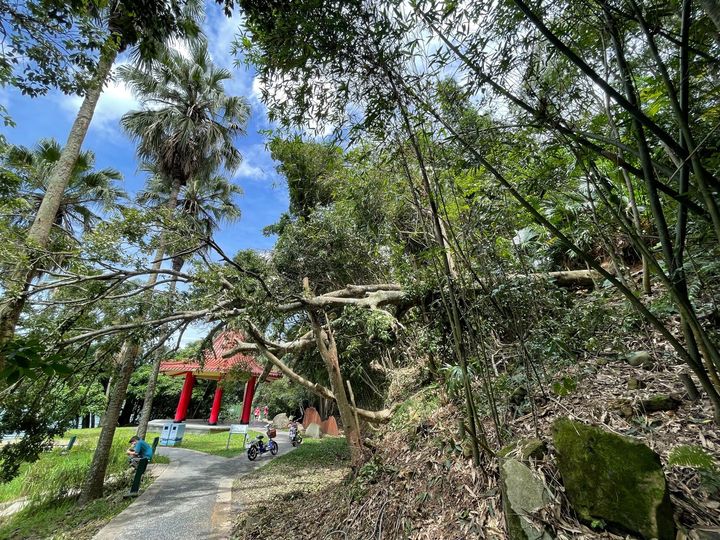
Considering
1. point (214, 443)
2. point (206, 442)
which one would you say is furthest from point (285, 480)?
point (206, 442)

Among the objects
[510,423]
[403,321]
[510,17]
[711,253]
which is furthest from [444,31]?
[403,321]

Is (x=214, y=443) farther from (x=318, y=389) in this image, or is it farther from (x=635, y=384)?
(x=635, y=384)

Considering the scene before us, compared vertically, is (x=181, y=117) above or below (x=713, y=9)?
above

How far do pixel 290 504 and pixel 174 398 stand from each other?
20.2 m

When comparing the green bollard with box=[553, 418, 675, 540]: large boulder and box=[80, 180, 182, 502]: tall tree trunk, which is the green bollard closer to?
box=[80, 180, 182, 502]: tall tree trunk

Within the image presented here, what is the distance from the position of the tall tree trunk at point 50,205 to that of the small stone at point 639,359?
532 cm

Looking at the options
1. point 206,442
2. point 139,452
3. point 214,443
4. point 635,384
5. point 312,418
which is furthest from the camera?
point 312,418

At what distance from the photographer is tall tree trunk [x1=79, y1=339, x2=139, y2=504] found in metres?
6.29

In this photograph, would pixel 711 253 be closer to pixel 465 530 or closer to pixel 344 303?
pixel 465 530

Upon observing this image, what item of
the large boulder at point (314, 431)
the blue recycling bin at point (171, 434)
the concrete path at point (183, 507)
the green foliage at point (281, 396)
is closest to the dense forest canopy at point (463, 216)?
the concrete path at point (183, 507)

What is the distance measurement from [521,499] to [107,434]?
8.18 m

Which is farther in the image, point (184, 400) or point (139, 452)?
point (184, 400)

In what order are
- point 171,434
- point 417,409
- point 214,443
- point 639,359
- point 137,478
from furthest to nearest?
point 214,443 → point 171,434 → point 137,478 → point 417,409 → point 639,359

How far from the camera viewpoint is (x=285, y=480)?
6.95m
